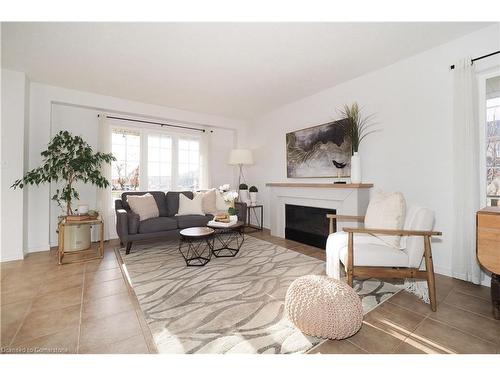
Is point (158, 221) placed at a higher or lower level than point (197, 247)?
higher

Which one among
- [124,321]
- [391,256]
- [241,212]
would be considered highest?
[241,212]

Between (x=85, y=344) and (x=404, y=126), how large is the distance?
12.2ft

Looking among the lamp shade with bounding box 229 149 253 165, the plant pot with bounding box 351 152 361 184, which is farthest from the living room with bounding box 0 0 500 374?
the lamp shade with bounding box 229 149 253 165

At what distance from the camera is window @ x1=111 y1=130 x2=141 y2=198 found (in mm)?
4145

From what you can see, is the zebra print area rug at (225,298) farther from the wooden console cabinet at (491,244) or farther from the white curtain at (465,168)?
the white curtain at (465,168)

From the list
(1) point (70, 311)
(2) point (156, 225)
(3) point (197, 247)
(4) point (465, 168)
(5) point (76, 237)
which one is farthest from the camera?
(3) point (197, 247)

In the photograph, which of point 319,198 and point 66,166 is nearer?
point 66,166

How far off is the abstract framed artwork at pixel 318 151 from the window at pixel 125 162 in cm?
300

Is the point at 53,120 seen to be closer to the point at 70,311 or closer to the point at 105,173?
the point at 105,173

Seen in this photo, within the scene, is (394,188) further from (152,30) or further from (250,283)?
(152,30)

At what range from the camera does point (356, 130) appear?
3.10 meters

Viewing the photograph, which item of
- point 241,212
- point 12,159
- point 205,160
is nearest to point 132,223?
point 12,159

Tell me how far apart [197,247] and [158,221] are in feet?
2.42

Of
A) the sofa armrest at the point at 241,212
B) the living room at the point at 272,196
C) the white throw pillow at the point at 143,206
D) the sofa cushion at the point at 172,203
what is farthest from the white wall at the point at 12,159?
the sofa armrest at the point at 241,212
